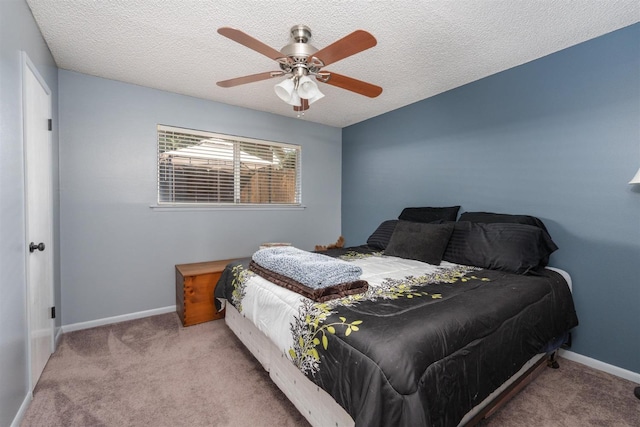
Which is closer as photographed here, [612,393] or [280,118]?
[612,393]

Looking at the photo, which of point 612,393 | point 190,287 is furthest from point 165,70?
point 612,393

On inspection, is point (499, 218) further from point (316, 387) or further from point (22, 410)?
point (22, 410)

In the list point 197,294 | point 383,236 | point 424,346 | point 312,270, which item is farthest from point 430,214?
point 197,294

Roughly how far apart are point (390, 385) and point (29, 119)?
261cm

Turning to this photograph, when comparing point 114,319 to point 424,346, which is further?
point 114,319

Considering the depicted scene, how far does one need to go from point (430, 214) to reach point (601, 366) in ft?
5.85

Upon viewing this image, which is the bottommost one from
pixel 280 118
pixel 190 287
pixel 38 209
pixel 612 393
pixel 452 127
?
pixel 612 393

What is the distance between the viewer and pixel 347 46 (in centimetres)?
150

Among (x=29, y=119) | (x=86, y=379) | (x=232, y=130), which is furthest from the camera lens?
(x=232, y=130)

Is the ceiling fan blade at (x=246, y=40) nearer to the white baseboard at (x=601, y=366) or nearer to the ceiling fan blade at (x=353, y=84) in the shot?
the ceiling fan blade at (x=353, y=84)

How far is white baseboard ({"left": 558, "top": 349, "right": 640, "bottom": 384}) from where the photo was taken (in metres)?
2.00

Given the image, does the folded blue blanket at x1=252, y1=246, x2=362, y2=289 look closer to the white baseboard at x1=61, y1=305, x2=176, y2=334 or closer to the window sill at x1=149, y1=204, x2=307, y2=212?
the window sill at x1=149, y1=204, x2=307, y2=212

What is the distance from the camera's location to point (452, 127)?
311 cm

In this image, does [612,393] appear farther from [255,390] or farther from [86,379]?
[86,379]
